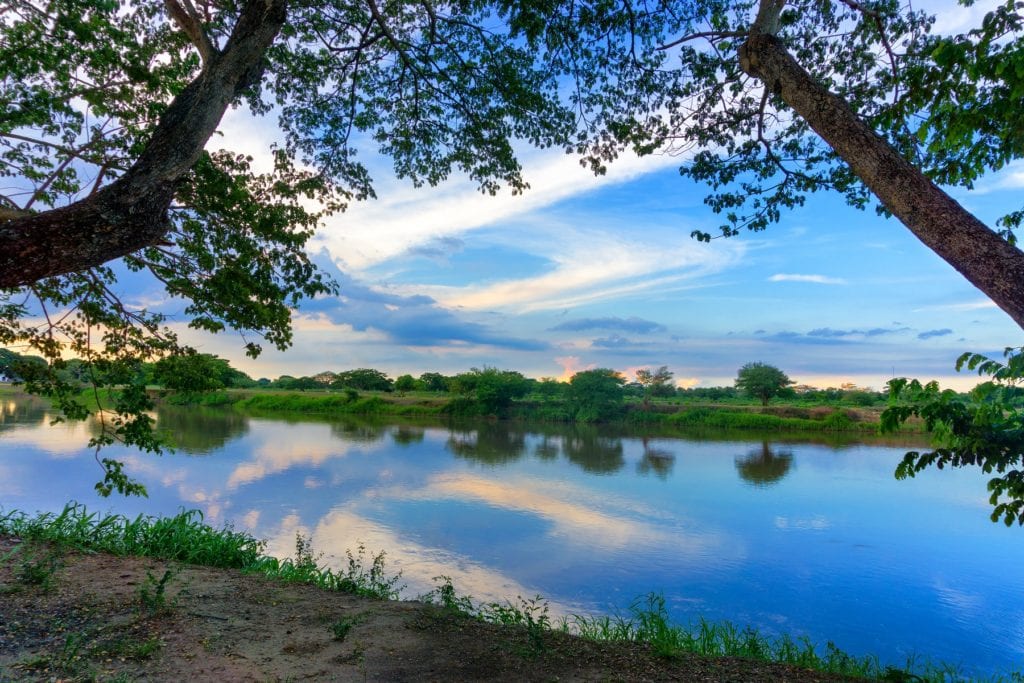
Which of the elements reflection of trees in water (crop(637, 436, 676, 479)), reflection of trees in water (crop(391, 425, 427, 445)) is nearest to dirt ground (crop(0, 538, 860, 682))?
reflection of trees in water (crop(637, 436, 676, 479))

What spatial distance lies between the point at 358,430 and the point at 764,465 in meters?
18.5

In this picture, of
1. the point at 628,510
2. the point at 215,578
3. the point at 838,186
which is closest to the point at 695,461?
the point at 628,510

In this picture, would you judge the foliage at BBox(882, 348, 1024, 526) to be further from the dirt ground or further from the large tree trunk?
the dirt ground

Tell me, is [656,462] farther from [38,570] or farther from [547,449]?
[38,570]

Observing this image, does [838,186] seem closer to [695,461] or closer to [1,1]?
[1,1]

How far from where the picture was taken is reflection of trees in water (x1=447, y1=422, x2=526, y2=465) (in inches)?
755

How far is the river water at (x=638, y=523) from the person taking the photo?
6793 mm

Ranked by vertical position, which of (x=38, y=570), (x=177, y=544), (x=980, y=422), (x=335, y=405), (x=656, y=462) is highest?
(x=980, y=422)

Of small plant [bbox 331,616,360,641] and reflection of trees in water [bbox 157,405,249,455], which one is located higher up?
small plant [bbox 331,616,360,641]

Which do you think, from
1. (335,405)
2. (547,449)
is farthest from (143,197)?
(335,405)

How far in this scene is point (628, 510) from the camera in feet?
38.6

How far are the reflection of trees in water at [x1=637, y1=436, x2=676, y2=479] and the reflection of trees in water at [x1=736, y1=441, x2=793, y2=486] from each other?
2.18 m

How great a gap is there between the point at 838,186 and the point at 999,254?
10.2ft

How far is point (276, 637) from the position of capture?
345 centimetres
